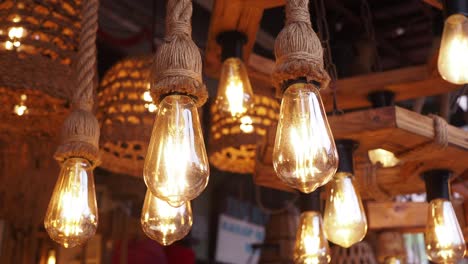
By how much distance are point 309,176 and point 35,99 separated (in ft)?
2.62

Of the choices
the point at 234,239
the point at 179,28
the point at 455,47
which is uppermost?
the point at 234,239

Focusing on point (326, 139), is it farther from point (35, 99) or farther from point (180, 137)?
point (35, 99)

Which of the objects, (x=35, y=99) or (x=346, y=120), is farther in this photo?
(x=35, y=99)

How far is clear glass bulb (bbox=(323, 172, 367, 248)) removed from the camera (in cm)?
107

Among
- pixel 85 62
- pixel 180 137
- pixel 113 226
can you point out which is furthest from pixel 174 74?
pixel 113 226

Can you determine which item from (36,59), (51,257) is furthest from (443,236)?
(51,257)

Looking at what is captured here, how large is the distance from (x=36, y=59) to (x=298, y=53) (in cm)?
71

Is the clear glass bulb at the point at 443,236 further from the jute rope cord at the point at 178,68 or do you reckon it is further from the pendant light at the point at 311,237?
the jute rope cord at the point at 178,68

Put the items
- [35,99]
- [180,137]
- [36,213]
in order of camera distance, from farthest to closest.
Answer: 1. [36,213]
2. [35,99]
3. [180,137]

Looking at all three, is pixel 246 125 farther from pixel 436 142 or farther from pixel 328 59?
pixel 436 142

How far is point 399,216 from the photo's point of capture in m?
1.87

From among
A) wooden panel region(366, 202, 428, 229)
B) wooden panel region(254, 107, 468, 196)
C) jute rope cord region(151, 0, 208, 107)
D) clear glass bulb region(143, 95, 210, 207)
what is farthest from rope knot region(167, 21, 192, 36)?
wooden panel region(366, 202, 428, 229)

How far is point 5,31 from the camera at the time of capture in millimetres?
1328

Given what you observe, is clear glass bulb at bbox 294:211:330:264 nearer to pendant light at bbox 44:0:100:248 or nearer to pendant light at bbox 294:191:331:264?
pendant light at bbox 294:191:331:264
